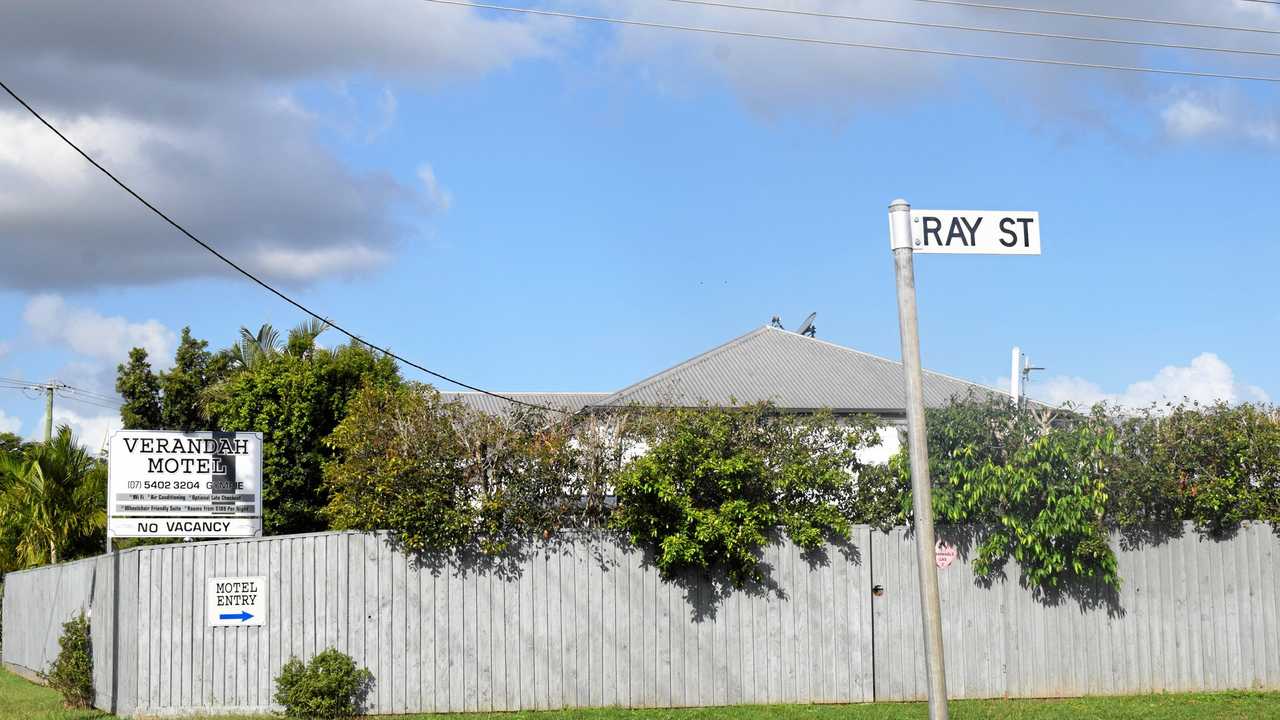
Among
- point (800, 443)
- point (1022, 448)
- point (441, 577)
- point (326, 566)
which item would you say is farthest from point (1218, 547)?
point (326, 566)

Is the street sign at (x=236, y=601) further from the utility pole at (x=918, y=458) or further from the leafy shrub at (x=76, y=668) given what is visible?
the utility pole at (x=918, y=458)

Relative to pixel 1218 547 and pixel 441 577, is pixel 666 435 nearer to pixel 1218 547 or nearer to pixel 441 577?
pixel 441 577

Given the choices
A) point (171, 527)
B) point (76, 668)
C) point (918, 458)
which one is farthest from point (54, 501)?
point (918, 458)

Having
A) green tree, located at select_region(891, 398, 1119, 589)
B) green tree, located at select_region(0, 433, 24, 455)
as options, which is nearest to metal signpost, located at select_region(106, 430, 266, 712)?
green tree, located at select_region(891, 398, 1119, 589)

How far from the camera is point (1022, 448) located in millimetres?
14148

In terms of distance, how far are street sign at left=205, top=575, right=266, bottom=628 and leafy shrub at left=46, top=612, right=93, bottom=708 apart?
280cm

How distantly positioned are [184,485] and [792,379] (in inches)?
1014

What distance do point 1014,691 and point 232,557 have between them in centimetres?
914

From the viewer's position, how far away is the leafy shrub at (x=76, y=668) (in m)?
15.5

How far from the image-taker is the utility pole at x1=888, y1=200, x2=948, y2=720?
693 centimetres

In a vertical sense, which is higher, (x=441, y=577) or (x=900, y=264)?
(x=900, y=264)

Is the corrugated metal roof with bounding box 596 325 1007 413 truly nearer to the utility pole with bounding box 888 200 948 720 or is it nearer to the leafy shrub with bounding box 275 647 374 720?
the leafy shrub with bounding box 275 647 374 720

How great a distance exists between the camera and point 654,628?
47.0 feet

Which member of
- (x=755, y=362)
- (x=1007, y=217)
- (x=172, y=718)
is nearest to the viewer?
(x=1007, y=217)
